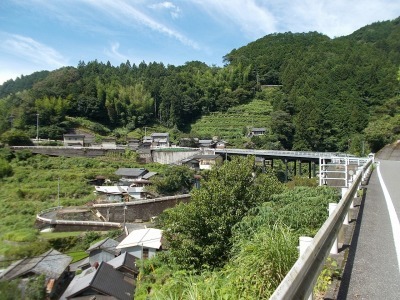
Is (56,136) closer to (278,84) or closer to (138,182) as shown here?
(138,182)

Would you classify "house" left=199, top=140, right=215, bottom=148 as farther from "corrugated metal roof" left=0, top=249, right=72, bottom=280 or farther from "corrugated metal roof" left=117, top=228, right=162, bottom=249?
"corrugated metal roof" left=0, top=249, right=72, bottom=280

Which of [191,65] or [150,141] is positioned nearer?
[150,141]

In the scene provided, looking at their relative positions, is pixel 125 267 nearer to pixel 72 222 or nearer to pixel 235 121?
pixel 72 222

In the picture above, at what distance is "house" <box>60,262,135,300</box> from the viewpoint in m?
13.2

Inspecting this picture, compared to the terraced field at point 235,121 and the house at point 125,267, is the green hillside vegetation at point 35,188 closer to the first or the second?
the house at point 125,267

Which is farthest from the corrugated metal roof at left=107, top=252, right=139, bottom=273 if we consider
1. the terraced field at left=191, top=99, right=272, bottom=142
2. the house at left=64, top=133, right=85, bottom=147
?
the terraced field at left=191, top=99, right=272, bottom=142

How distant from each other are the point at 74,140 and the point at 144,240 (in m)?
35.5

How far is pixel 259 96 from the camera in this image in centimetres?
7981

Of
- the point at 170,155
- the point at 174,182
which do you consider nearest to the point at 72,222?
the point at 174,182

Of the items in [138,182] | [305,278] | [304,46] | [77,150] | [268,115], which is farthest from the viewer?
[304,46]

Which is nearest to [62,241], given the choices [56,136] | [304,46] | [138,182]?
[138,182]

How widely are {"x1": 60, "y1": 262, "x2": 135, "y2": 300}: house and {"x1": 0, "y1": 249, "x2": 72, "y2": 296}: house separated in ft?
3.57

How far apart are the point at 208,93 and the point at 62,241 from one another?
193 ft

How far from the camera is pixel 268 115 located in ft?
225
